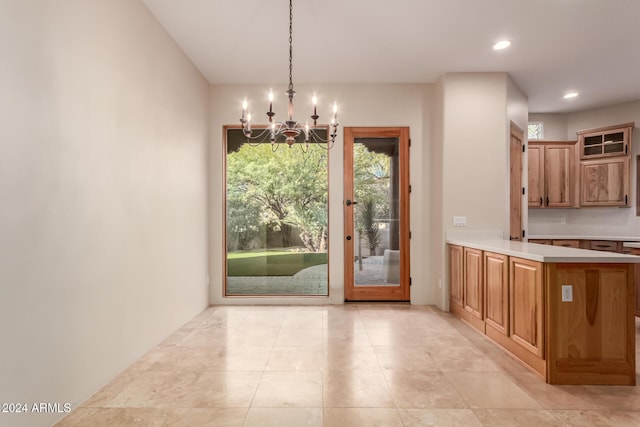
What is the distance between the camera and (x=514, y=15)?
10.6ft

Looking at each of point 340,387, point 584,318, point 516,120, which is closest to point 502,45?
point 516,120

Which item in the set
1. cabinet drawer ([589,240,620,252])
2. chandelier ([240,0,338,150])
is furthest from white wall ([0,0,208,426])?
cabinet drawer ([589,240,620,252])

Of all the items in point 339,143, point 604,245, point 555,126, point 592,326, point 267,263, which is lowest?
point 592,326

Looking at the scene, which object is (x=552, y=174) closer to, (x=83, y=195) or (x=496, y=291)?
(x=496, y=291)

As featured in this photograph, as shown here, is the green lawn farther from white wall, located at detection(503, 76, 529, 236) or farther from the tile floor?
white wall, located at detection(503, 76, 529, 236)

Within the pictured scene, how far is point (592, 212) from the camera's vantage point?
5.83 metres

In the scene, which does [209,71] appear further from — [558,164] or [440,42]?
[558,164]

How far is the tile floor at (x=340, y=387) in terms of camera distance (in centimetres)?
214

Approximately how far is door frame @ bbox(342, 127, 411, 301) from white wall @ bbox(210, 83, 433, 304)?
7 centimetres

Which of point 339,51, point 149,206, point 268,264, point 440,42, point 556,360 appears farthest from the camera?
point 268,264

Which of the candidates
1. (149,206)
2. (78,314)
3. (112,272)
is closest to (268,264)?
(149,206)

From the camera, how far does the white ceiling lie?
313 cm

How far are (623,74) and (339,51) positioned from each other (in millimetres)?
3636

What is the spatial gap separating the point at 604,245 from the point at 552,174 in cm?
132
